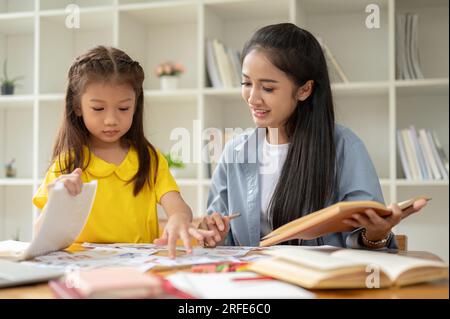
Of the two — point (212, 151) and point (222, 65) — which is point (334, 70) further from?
point (212, 151)

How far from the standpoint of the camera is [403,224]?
2.86 m

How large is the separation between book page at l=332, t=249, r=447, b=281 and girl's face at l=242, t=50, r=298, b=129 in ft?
2.23

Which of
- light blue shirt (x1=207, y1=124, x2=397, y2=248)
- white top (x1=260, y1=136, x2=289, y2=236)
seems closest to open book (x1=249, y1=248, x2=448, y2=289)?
light blue shirt (x1=207, y1=124, x2=397, y2=248)

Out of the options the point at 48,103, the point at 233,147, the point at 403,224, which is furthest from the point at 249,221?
the point at 48,103

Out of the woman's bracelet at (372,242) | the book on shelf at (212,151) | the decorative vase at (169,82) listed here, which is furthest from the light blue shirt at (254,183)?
the decorative vase at (169,82)

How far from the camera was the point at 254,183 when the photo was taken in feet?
5.28

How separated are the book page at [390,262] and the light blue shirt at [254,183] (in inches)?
18.7

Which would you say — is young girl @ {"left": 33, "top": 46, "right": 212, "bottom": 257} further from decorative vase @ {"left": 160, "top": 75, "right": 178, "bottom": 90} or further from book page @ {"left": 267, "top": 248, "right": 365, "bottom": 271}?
decorative vase @ {"left": 160, "top": 75, "right": 178, "bottom": 90}

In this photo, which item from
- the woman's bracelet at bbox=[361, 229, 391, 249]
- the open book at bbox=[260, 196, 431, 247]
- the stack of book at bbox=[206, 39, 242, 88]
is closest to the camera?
the open book at bbox=[260, 196, 431, 247]

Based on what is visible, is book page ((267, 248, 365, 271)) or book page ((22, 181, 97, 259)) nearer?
book page ((267, 248, 365, 271))

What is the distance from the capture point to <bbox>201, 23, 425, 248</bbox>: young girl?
4.84ft

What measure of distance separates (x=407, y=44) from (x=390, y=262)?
6.62ft

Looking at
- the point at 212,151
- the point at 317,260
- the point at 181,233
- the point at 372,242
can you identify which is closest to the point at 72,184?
the point at 181,233
